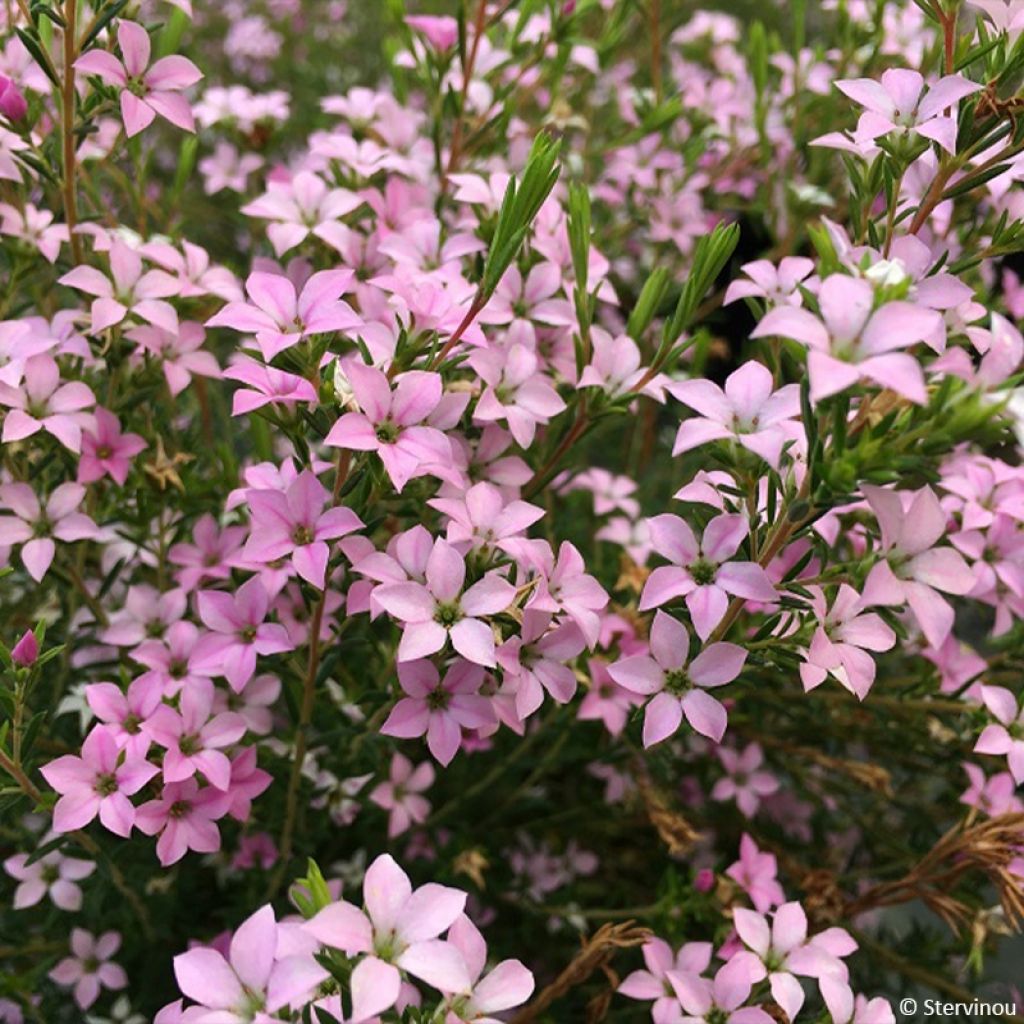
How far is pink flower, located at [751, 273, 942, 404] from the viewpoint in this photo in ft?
2.45

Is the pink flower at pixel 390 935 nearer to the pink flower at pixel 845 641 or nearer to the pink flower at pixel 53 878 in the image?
the pink flower at pixel 845 641

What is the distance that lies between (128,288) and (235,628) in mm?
423

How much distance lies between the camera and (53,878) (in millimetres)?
1294

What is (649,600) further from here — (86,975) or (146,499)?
(86,975)

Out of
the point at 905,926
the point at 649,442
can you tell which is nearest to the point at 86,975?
the point at 649,442

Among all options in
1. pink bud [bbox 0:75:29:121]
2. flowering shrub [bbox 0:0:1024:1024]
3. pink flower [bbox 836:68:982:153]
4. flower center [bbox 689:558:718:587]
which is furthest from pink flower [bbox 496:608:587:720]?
pink bud [bbox 0:75:29:121]

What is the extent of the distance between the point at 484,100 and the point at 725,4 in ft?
8.20

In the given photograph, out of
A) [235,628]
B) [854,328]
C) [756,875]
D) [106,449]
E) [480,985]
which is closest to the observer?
[854,328]

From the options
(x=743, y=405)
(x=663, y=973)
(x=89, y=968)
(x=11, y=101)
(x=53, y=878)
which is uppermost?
(x=11, y=101)

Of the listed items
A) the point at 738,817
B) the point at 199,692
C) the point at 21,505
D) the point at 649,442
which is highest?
the point at 21,505

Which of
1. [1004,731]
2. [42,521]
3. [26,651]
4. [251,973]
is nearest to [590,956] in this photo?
[251,973]

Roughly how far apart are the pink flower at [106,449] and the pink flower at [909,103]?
876mm

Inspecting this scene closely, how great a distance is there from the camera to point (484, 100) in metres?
1.60

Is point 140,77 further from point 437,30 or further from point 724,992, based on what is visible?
point 724,992
